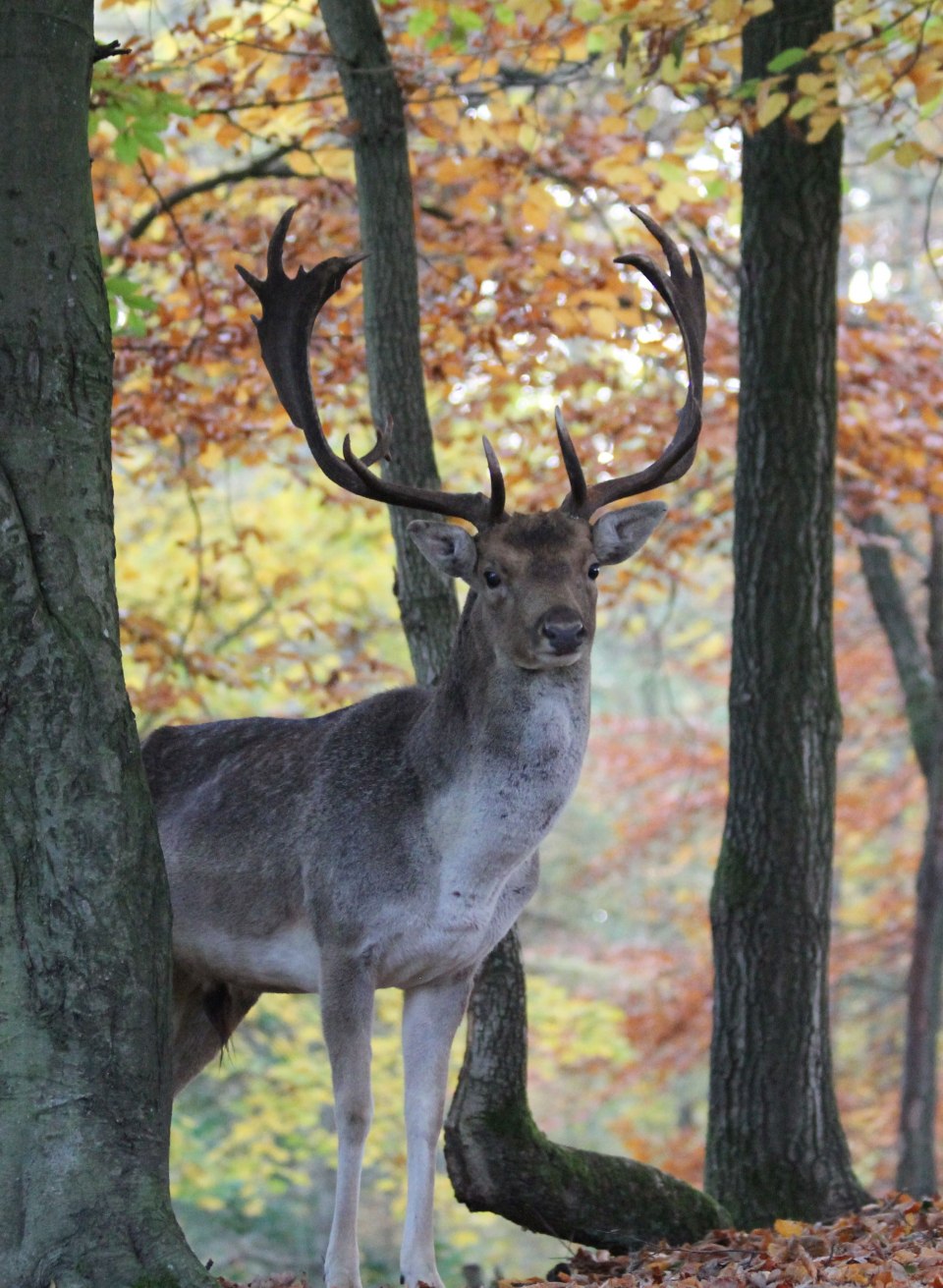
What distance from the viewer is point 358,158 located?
311 inches

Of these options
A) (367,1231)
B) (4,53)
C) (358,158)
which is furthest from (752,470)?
(367,1231)

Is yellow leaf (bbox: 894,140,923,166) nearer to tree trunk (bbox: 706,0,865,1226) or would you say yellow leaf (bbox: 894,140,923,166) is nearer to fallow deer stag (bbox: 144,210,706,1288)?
tree trunk (bbox: 706,0,865,1226)

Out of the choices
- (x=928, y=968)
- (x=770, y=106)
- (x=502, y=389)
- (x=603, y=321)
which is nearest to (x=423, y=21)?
(x=770, y=106)

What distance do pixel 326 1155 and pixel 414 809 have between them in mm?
12216

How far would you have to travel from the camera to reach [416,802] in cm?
629

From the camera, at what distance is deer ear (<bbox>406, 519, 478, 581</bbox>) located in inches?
248

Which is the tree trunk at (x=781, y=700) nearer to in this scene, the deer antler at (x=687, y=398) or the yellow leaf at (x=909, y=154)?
the yellow leaf at (x=909, y=154)

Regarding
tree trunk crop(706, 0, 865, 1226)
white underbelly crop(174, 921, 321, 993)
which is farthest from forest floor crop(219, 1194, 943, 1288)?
white underbelly crop(174, 921, 321, 993)

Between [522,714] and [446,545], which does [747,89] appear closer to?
[446,545]

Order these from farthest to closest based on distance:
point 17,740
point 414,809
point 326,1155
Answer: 1. point 326,1155
2. point 414,809
3. point 17,740

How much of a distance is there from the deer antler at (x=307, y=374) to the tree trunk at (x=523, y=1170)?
215 centimetres

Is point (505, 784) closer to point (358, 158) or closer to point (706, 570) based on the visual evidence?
point (358, 158)

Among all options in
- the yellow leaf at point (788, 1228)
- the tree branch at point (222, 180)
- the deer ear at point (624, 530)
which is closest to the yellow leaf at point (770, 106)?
the deer ear at point (624, 530)

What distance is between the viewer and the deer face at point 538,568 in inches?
231
